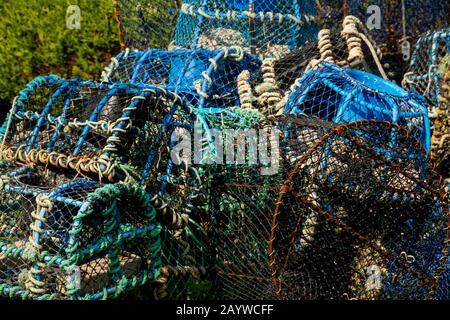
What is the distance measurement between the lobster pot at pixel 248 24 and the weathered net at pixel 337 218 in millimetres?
1128

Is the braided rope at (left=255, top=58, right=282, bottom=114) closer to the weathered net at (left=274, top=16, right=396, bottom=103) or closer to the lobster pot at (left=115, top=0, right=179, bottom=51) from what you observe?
the weathered net at (left=274, top=16, right=396, bottom=103)

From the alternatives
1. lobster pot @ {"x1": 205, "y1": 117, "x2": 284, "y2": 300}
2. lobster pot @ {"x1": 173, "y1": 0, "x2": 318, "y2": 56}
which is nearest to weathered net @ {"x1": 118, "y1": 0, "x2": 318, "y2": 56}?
lobster pot @ {"x1": 173, "y1": 0, "x2": 318, "y2": 56}

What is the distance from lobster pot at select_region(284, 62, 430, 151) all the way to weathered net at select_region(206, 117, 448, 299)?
0.29 m

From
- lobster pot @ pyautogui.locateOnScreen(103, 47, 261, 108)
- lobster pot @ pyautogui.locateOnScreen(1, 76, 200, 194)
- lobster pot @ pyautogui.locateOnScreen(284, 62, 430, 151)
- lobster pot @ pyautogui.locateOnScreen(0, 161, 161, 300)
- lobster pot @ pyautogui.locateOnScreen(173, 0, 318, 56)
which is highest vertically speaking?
lobster pot @ pyautogui.locateOnScreen(173, 0, 318, 56)

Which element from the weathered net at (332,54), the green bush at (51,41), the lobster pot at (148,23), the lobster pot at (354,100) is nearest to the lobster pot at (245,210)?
the lobster pot at (354,100)

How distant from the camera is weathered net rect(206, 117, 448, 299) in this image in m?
2.77

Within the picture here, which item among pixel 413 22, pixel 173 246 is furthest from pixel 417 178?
Answer: pixel 413 22

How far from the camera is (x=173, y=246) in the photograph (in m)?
3.06

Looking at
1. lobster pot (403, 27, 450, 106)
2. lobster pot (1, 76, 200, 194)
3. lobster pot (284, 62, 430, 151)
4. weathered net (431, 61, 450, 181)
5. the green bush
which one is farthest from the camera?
the green bush

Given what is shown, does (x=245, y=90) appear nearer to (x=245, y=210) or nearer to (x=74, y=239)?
(x=245, y=210)

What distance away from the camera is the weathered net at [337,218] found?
277cm

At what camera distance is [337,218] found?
2.78m

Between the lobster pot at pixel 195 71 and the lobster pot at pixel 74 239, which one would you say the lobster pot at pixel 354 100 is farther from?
the lobster pot at pixel 74 239
